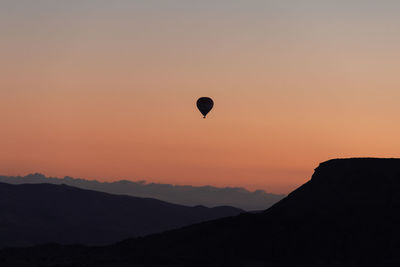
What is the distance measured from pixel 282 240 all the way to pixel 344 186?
14435mm

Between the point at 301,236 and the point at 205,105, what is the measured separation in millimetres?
35765

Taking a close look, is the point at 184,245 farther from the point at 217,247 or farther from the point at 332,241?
the point at 332,241

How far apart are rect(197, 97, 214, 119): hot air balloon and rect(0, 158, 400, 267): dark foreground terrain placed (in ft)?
72.3

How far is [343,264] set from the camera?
83.2m

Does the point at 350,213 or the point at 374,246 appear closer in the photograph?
the point at 374,246

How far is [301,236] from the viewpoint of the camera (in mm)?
91750

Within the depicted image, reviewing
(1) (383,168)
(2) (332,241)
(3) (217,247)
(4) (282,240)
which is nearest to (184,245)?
(3) (217,247)

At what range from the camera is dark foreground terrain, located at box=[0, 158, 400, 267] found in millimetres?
86750

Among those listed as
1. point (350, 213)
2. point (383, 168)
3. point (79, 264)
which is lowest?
point (79, 264)

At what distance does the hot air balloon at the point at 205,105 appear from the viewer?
397 feet

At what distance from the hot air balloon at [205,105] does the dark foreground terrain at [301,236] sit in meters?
22.0

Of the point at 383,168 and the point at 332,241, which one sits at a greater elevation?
the point at 383,168

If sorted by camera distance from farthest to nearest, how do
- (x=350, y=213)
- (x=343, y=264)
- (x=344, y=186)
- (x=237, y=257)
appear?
(x=344, y=186) < (x=350, y=213) < (x=237, y=257) < (x=343, y=264)

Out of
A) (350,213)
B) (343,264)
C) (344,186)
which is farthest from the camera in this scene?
(344,186)
